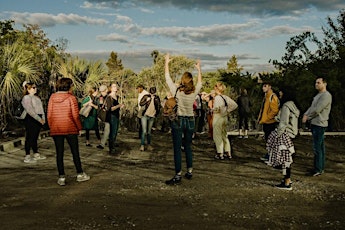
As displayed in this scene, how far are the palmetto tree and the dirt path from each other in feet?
14.7

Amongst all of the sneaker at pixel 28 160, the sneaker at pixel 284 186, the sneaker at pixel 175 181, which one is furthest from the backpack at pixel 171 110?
the sneaker at pixel 28 160

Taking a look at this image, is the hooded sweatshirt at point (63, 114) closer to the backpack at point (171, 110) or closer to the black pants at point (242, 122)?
the backpack at point (171, 110)

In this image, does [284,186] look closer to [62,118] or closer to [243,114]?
[62,118]

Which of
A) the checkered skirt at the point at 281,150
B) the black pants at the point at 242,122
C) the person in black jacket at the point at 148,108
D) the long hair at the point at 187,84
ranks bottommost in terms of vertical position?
the black pants at the point at 242,122

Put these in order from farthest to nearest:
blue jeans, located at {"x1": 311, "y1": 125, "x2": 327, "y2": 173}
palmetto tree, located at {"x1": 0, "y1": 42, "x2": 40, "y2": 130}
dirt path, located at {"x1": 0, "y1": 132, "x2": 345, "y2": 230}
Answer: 1. palmetto tree, located at {"x1": 0, "y1": 42, "x2": 40, "y2": 130}
2. blue jeans, located at {"x1": 311, "y1": 125, "x2": 327, "y2": 173}
3. dirt path, located at {"x1": 0, "y1": 132, "x2": 345, "y2": 230}

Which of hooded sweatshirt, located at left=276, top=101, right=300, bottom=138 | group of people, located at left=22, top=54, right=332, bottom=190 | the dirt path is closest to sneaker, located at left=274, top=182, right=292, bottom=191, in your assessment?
group of people, located at left=22, top=54, right=332, bottom=190

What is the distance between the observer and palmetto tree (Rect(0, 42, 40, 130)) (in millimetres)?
15344

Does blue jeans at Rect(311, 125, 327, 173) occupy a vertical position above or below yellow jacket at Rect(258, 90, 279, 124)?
below

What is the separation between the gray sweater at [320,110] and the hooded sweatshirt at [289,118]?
0.98 meters

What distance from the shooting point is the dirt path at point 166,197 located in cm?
579

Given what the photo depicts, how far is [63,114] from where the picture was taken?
8094 millimetres

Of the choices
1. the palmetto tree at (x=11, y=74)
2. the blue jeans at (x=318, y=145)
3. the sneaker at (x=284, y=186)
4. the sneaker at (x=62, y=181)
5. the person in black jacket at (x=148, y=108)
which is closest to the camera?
the sneaker at (x=284, y=186)

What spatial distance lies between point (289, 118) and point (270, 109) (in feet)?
8.30

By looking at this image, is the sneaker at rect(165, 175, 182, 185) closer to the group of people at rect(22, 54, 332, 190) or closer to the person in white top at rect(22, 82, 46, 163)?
the group of people at rect(22, 54, 332, 190)
